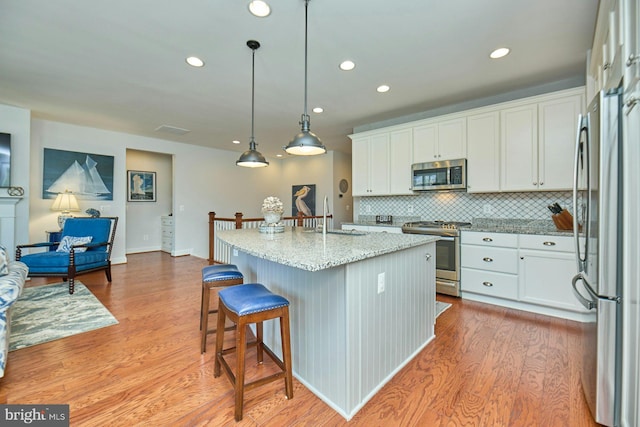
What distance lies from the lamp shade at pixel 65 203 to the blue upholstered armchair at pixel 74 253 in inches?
25.6

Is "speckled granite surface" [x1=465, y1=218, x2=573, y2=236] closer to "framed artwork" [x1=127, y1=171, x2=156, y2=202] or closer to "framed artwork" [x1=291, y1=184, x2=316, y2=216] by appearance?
"framed artwork" [x1=291, y1=184, x2=316, y2=216]

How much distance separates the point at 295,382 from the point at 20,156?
17.7ft

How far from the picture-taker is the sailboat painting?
189 inches

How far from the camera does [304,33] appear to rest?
7.68 feet

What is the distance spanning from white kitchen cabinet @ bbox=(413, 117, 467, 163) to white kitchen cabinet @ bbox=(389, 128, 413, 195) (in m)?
0.10

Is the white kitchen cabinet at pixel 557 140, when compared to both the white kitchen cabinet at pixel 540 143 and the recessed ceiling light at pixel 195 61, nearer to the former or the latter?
the white kitchen cabinet at pixel 540 143

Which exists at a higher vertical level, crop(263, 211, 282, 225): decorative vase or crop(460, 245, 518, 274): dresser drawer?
crop(263, 211, 282, 225): decorative vase

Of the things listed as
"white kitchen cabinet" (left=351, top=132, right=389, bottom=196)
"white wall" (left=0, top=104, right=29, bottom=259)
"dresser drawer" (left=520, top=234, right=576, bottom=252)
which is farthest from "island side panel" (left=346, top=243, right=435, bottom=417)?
"white wall" (left=0, top=104, right=29, bottom=259)

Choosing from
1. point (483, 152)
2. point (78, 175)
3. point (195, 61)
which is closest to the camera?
point (195, 61)

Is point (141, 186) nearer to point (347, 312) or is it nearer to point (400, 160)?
point (400, 160)

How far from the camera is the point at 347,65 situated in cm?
287

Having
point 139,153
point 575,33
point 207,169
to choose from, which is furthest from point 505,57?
point 139,153

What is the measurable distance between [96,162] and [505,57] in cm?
659

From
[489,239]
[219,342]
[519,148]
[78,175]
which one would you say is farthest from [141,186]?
[519,148]
